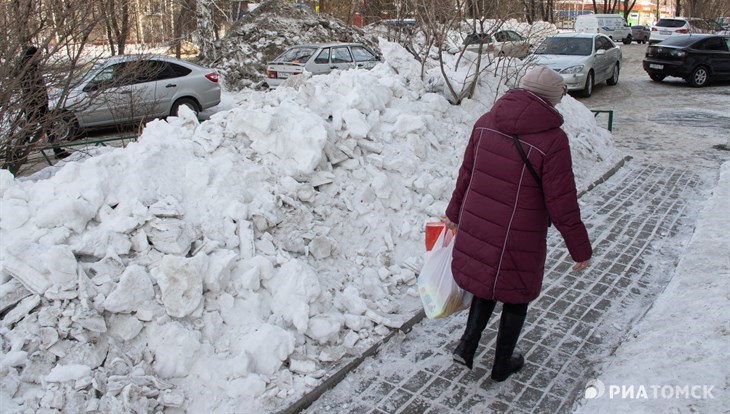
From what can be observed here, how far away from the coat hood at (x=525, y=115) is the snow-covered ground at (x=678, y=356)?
147 cm

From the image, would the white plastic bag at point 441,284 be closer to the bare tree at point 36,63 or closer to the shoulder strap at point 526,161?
the shoulder strap at point 526,161

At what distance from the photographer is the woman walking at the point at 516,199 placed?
296 cm

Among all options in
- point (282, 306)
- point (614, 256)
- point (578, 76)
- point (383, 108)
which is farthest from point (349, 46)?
point (282, 306)

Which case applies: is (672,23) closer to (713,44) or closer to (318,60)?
(713,44)

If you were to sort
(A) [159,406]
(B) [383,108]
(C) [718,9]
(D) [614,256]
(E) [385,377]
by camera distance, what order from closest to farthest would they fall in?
(A) [159,406] → (E) [385,377] → (D) [614,256] → (B) [383,108] → (C) [718,9]

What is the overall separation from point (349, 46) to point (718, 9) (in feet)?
94.7

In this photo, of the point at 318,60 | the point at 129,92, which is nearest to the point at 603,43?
the point at 318,60

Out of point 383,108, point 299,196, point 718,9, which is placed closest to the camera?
point 299,196

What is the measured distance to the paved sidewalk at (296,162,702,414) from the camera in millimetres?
3293

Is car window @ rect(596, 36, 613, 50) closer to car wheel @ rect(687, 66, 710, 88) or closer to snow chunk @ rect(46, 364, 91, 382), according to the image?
car wheel @ rect(687, 66, 710, 88)

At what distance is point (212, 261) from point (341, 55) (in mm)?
11864

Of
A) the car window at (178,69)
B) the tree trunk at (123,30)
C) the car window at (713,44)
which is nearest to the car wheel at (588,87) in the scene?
the car window at (713,44)

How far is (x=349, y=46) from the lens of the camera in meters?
14.9

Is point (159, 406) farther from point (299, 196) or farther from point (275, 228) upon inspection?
point (299, 196)
